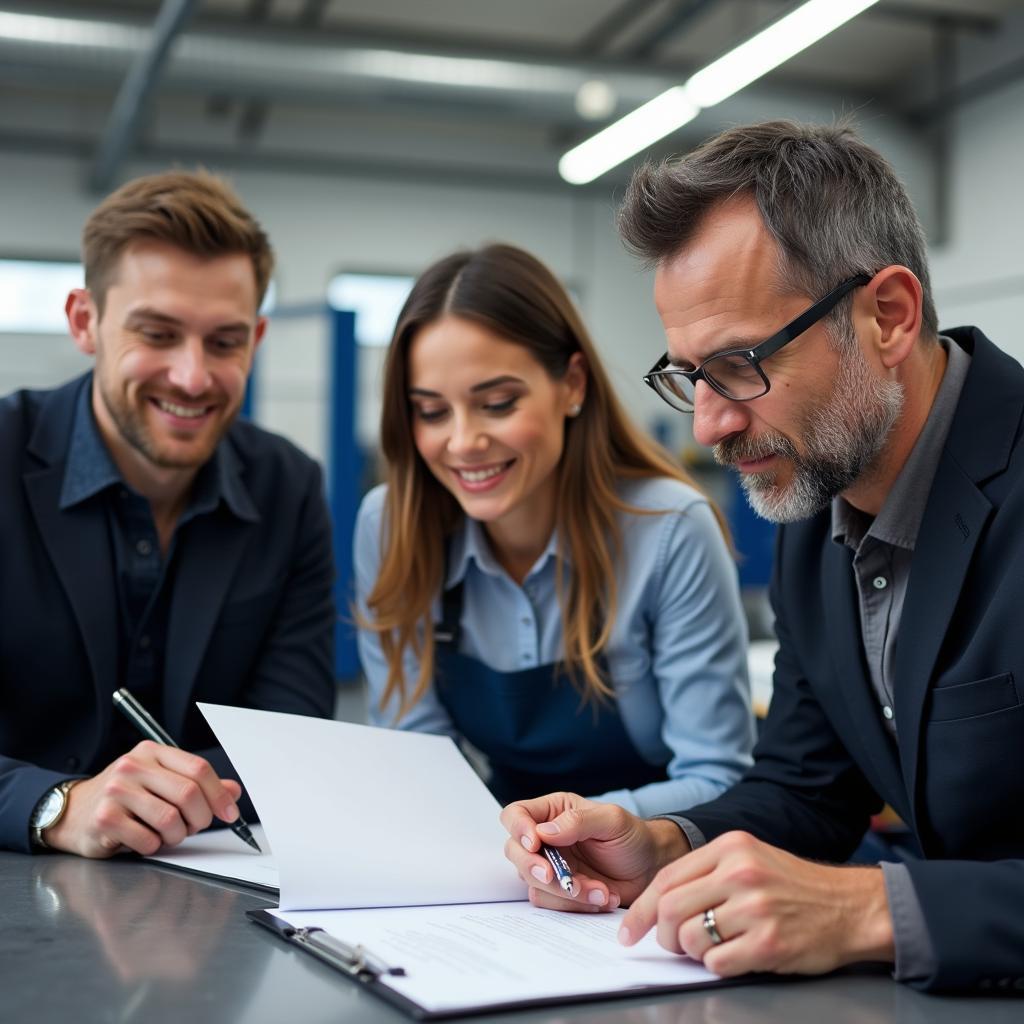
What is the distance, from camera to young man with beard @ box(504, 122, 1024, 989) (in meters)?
1.25

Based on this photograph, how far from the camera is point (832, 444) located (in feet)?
4.43

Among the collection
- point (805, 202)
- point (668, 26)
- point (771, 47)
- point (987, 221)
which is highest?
point (668, 26)

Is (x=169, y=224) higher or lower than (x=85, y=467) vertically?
higher

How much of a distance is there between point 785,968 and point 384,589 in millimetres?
1202

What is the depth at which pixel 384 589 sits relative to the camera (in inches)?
81.4

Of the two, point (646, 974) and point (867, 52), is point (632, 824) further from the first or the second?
point (867, 52)

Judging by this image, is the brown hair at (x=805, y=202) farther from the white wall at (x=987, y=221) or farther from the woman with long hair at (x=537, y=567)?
the white wall at (x=987, y=221)

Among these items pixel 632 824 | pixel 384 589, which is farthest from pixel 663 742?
pixel 632 824

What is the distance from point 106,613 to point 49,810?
481 millimetres

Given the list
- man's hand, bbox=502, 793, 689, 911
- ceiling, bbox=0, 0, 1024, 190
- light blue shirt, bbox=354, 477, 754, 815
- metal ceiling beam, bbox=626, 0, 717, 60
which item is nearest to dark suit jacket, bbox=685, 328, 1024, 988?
man's hand, bbox=502, 793, 689, 911

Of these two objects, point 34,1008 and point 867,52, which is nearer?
point 34,1008

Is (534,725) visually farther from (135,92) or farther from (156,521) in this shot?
(135,92)

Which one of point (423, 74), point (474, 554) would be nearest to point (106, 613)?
point (474, 554)

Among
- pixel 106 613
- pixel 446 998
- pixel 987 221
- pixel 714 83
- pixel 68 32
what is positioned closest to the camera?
pixel 446 998
